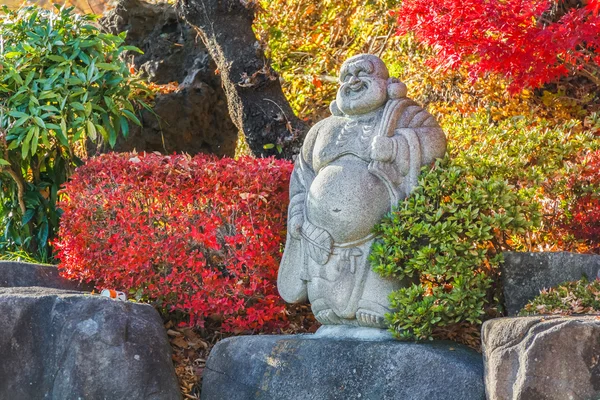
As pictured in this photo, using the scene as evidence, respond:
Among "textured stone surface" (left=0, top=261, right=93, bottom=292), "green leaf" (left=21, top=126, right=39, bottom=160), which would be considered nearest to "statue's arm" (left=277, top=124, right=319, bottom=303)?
"textured stone surface" (left=0, top=261, right=93, bottom=292)

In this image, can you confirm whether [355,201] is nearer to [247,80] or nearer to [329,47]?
[247,80]

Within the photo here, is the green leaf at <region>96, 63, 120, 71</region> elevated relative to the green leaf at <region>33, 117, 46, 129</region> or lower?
elevated

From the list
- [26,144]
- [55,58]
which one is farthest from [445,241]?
[55,58]

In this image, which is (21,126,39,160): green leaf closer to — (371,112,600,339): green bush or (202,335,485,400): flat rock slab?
(202,335,485,400): flat rock slab

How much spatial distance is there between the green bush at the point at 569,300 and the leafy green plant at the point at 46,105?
3980mm

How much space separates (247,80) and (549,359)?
4346 mm

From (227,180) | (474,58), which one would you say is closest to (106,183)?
(227,180)

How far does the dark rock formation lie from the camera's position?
834 centimetres

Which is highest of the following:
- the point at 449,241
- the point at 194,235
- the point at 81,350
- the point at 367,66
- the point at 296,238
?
the point at 367,66

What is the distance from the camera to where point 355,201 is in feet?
16.4

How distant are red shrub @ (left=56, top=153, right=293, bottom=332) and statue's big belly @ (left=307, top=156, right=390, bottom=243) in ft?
2.64

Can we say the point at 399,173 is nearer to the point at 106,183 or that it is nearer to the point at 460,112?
the point at 106,183

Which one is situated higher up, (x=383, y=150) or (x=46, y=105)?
(x=383, y=150)

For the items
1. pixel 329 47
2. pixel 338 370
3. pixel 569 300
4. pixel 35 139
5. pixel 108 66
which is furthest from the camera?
pixel 329 47
